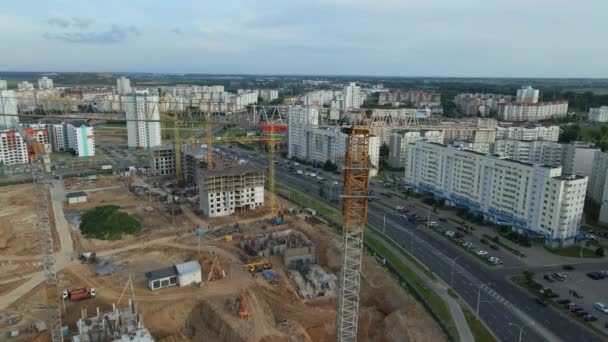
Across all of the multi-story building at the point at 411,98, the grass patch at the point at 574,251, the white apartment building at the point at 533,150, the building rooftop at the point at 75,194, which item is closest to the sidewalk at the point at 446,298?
the grass patch at the point at 574,251

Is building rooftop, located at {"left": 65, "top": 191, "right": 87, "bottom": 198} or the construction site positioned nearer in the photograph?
the construction site

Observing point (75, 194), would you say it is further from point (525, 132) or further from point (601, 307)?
point (525, 132)

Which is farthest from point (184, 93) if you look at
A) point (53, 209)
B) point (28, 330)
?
point (28, 330)

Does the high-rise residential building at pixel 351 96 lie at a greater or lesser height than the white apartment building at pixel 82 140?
greater

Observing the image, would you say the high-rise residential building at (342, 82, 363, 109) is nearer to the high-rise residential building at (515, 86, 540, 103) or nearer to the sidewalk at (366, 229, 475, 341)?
the high-rise residential building at (515, 86, 540, 103)

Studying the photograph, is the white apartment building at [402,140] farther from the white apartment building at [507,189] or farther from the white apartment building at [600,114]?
the white apartment building at [600,114]

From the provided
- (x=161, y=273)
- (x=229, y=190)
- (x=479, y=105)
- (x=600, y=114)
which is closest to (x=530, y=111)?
(x=479, y=105)

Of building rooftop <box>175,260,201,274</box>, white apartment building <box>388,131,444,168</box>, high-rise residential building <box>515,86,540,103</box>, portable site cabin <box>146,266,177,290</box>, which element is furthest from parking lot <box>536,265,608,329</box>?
high-rise residential building <box>515,86,540,103</box>
